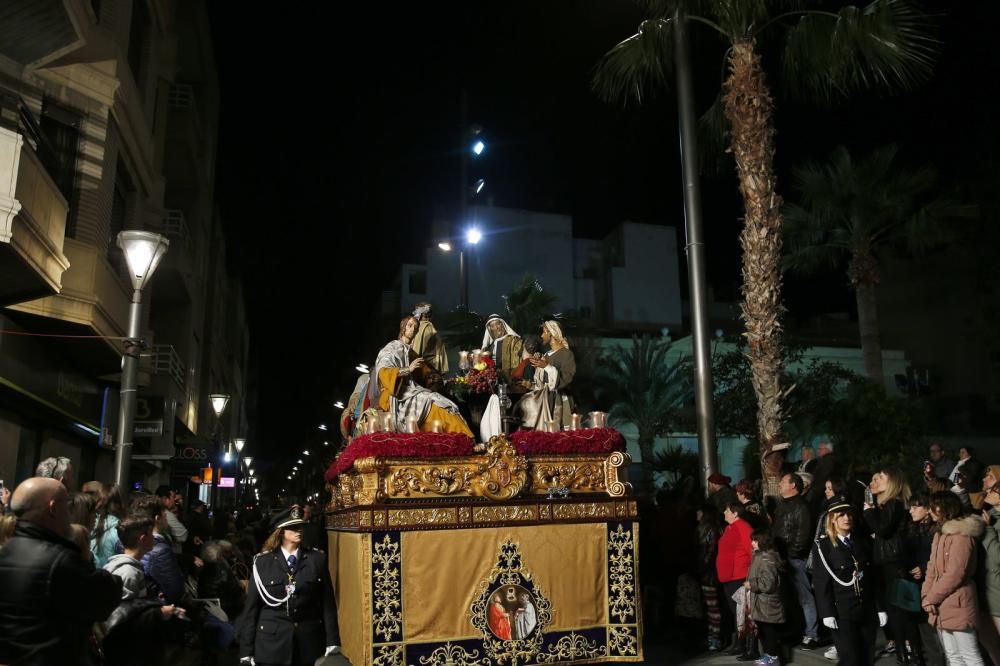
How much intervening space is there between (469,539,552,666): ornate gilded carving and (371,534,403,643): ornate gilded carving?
73 centimetres

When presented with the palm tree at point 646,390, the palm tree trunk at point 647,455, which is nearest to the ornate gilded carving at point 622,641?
the palm tree trunk at point 647,455

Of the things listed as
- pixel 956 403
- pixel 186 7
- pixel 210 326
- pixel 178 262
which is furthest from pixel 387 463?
pixel 956 403

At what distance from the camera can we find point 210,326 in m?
35.7

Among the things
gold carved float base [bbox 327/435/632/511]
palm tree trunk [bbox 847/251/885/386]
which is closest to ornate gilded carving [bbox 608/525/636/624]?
gold carved float base [bbox 327/435/632/511]

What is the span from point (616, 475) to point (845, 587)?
2344mm

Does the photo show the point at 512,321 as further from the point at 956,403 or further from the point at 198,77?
the point at 956,403

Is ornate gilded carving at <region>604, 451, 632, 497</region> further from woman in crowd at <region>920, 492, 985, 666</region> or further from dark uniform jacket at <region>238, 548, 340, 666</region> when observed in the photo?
dark uniform jacket at <region>238, 548, 340, 666</region>

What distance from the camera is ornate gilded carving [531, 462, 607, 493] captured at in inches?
324

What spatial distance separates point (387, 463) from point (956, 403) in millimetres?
32688

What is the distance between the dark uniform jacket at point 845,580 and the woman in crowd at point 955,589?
1.84ft

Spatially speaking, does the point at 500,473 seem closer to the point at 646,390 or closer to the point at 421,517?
the point at 421,517

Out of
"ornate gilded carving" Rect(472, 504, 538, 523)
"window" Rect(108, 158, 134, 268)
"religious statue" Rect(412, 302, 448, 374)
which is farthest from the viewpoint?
"window" Rect(108, 158, 134, 268)

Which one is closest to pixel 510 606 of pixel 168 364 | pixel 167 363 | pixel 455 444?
pixel 455 444

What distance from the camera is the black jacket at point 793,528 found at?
30.6 ft
